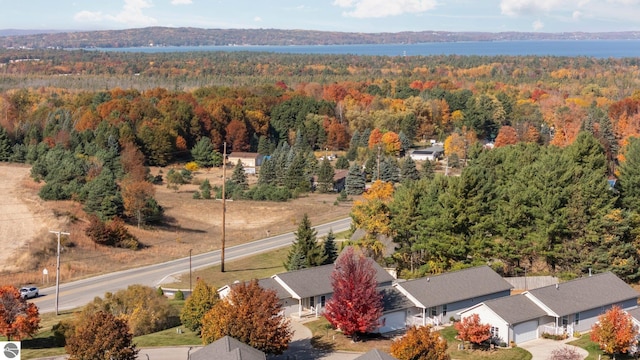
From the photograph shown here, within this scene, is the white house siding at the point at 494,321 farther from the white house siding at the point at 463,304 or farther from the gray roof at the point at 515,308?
the white house siding at the point at 463,304

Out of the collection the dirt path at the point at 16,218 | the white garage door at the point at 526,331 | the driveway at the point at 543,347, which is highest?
the white garage door at the point at 526,331

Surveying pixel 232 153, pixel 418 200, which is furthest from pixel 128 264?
pixel 232 153

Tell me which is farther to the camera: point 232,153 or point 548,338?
point 232,153

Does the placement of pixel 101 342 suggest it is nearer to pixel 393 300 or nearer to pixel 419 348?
pixel 419 348

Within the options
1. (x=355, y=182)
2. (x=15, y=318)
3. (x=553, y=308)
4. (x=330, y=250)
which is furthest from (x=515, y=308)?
(x=355, y=182)

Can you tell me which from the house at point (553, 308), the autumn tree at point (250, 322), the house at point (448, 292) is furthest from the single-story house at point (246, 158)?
the autumn tree at point (250, 322)

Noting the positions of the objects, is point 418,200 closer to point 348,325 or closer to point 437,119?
point 348,325

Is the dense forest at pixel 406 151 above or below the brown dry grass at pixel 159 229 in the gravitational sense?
above
